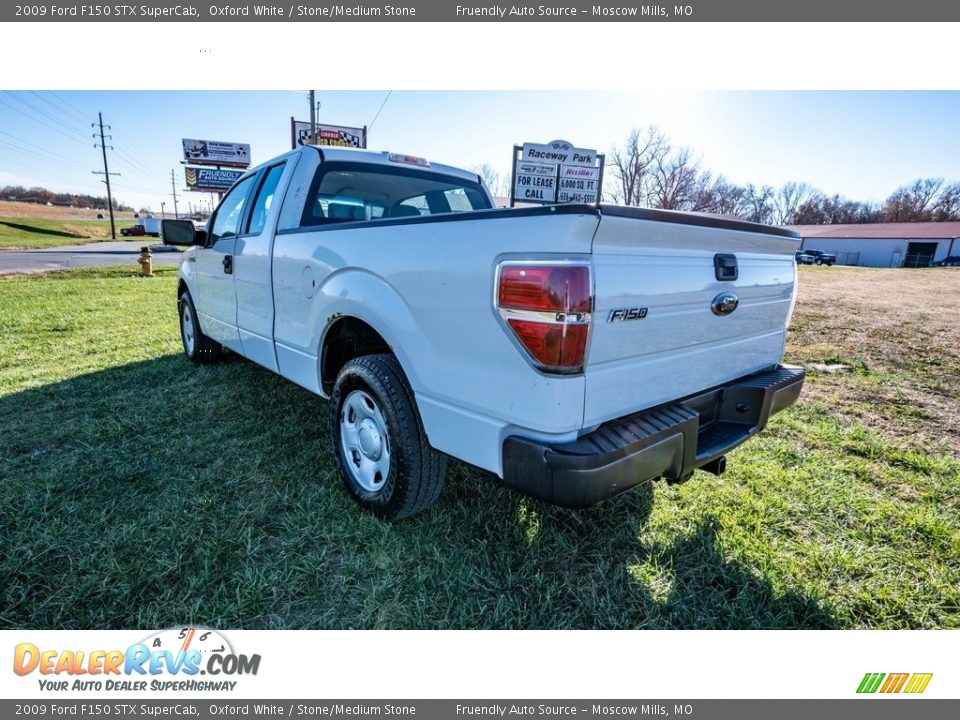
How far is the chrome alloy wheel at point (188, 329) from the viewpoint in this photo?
5.26 m

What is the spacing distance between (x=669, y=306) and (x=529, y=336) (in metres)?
0.65

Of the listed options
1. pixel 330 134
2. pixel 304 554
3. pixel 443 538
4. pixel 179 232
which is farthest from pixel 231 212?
pixel 330 134

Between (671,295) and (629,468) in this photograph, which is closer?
(629,468)

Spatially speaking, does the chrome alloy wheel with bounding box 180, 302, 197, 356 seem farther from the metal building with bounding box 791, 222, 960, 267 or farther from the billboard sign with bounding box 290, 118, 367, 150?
the metal building with bounding box 791, 222, 960, 267

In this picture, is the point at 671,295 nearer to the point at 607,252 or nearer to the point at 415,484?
the point at 607,252

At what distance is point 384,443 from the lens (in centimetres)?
242

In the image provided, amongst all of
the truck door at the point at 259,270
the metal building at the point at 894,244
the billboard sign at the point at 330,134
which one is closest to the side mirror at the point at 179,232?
the truck door at the point at 259,270

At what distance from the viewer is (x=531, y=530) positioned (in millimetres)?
2469

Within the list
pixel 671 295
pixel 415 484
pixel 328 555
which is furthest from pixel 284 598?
pixel 671 295

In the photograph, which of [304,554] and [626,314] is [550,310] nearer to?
[626,314]

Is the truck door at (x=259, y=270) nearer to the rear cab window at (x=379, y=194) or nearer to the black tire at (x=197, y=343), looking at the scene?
the rear cab window at (x=379, y=194)

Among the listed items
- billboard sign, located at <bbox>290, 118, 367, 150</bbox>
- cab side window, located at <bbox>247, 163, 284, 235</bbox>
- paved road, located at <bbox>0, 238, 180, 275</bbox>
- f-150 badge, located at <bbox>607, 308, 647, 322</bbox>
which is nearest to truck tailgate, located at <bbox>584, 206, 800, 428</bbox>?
f-150 badge, located at <bbox>607, 308, 647, 322</bbox>

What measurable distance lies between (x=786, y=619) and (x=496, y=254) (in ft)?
6.08

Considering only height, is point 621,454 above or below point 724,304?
below
